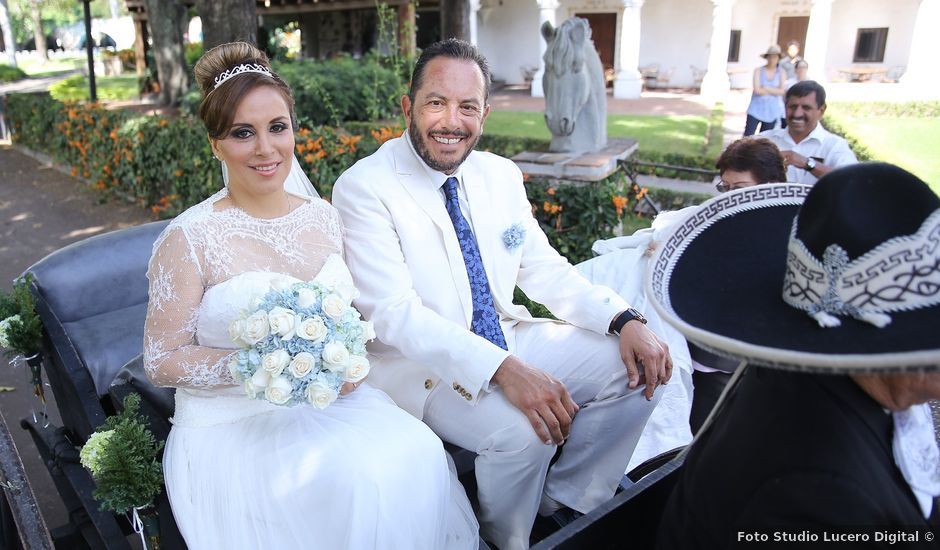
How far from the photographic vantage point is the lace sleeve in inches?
88.5

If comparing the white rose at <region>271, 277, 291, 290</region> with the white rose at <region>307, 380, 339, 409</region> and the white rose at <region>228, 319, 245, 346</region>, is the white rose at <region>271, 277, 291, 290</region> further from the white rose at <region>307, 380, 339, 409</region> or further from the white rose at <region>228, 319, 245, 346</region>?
the white rose at <region>307, 380, 339, 409</region>

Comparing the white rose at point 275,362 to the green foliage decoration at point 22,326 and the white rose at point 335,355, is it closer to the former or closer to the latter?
the white rose at point 335,355

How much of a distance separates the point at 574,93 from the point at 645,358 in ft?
15.3

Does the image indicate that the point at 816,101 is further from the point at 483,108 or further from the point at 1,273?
the point at 1,273

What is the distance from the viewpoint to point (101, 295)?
10.6 feet

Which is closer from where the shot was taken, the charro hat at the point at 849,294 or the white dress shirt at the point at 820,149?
the charro hat at the point at 849,294

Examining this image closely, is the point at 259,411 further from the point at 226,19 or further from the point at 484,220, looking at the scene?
the point at 226,19

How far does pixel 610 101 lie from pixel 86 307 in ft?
63.9

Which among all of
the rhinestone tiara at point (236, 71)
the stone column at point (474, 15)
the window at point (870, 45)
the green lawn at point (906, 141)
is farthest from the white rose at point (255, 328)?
the window at point (870, 45)

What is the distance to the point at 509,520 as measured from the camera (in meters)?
2.29

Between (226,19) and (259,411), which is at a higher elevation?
(226,19)

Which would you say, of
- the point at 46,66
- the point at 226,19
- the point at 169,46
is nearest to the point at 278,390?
the point at 226,19

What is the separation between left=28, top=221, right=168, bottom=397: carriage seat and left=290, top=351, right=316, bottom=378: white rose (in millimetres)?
1492

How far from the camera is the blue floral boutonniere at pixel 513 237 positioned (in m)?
2.83
